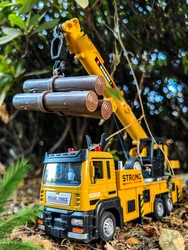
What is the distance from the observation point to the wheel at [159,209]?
6.35 feet

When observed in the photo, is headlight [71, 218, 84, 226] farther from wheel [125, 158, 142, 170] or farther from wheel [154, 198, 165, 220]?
wheel [154, 198, 165, 220]

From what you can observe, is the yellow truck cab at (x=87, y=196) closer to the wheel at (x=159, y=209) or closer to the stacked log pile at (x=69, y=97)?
the wheel at (x=159, y=209)

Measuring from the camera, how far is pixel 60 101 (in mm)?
1386

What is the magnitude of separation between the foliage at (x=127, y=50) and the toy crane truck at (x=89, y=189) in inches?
10.7

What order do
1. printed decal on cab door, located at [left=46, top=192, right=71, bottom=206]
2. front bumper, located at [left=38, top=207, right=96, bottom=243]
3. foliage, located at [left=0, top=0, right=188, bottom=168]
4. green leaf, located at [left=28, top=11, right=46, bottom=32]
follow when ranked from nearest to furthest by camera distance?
front bumper, located at [left=38, top=207, right=96, bottom=243], printed decal on cab door, located at [left=46, top=192, right=71, bottom=206], green leaf, located at [left=28, top=11, right=46, bottom=32], foliage, located at [left=0, top=0, right=188, bottom=168]

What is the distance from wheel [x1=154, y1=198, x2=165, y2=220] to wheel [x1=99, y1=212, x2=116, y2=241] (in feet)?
1.51

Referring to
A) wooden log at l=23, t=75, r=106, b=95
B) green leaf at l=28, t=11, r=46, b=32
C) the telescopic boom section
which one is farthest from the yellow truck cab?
green leaf at l=28, t=11, r=46, b=32

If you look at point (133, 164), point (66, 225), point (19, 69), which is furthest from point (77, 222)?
point (19, 69)

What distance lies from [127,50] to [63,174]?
125cm

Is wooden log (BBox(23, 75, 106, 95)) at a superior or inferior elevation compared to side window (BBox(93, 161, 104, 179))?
superior

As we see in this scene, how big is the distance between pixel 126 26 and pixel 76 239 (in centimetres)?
162

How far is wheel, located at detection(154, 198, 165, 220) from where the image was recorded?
6.35 ft

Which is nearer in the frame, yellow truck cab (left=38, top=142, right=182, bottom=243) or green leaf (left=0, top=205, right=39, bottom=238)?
green leaf (left=0, top=205, right=39, bottom=238)

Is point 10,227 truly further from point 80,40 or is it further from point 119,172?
point 80,40
